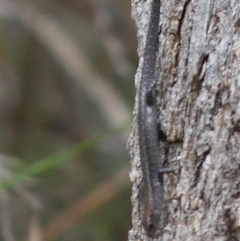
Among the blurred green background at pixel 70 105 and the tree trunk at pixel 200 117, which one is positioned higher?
the blurred green background at pixel 70 105

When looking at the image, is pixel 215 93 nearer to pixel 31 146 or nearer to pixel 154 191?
pixel 154 191

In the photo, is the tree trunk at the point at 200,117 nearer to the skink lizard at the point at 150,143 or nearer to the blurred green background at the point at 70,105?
the skink lizard at the point at 150,143

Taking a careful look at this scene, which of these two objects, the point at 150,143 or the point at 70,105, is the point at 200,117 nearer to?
the point at 150,143

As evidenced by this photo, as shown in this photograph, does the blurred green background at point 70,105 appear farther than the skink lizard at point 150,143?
Yes

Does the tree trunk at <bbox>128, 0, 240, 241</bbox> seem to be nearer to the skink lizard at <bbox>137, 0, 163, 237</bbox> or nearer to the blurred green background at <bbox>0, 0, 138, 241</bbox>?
the skink lizard at <bbox>137, 0, 163, 237</bbox>

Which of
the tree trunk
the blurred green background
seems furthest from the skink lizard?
the blurred green background

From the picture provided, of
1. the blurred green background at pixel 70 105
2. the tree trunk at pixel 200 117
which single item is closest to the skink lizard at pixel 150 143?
the tree trunk at pixel 200 117
